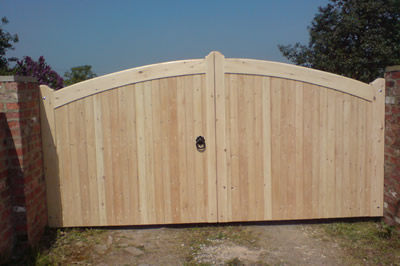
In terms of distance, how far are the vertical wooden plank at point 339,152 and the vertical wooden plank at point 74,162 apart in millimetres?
3074

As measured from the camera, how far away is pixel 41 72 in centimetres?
766

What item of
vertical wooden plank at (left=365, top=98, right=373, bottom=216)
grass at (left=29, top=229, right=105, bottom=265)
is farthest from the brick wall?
vertical wooden plank at (left=365, top=98, right=373, bottom=216)

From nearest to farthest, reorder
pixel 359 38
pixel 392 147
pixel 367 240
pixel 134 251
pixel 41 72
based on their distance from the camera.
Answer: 1. pixel 134 251
2. pixel 367 240
3. pixel 392 147
4. pixel 41 72
5. pixel 359 38

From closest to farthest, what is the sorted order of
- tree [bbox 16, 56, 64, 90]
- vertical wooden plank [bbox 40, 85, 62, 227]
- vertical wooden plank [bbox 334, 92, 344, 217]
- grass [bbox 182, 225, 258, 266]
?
1. grass [bbox 182, 225, 258, 266]
2. vertical wooden plank [bbox 40, 85, 62, 227]
3. vertical wooden plank [bbox 334, 92, 344, 217]
4. tree [bbox 16, 56, 64, 90]

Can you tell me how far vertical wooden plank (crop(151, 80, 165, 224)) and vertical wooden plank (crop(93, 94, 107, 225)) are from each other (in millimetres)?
615

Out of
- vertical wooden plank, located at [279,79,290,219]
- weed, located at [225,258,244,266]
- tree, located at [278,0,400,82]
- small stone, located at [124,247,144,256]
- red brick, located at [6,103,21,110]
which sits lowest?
weed, located at [225,258,244,266]

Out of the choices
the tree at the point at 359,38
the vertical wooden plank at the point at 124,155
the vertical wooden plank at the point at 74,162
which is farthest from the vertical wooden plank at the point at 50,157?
the tree at the point at 359,38

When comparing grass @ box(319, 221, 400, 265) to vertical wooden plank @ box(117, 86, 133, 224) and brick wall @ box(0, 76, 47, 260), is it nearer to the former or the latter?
vertical wooden plank @ box(117, 86, 133, 224)

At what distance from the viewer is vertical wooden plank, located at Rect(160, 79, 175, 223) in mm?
4301

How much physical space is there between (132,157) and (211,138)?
960mm

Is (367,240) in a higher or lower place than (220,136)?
lower

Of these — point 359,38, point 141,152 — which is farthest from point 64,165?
point 359,38

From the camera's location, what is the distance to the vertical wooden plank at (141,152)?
4.30m

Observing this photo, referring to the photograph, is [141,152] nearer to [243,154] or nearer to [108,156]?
[108,156]
